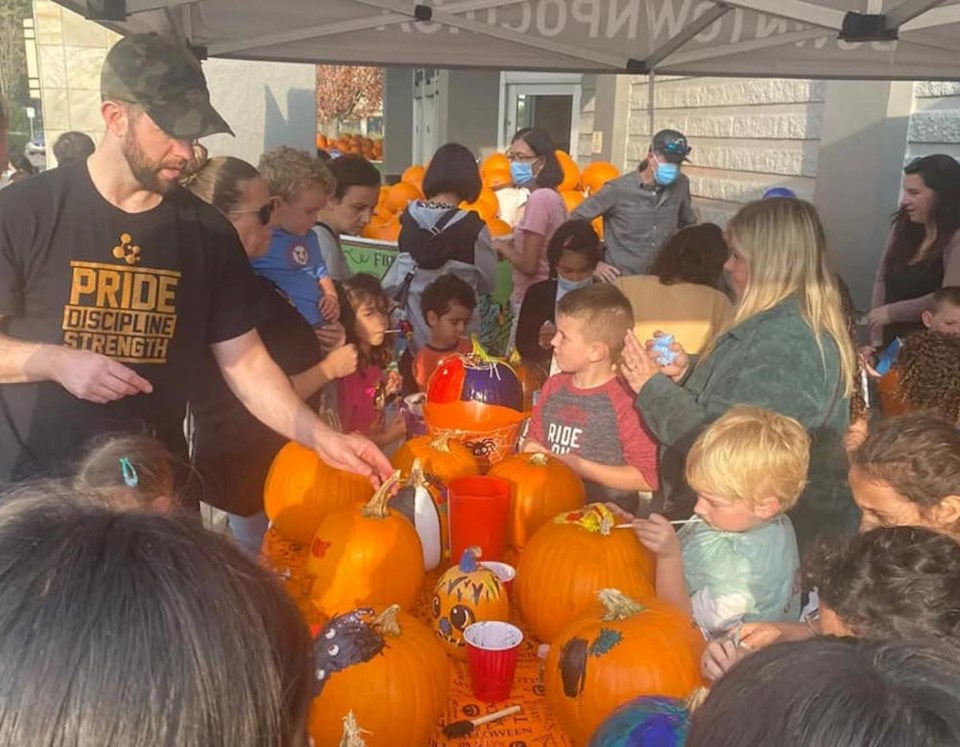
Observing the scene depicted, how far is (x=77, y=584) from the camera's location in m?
0.66

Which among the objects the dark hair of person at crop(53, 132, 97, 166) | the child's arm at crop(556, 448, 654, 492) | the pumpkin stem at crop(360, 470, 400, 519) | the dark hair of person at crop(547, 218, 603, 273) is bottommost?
the child's arm at crop(556, 448, 654, 492)

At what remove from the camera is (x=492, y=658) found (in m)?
1.58

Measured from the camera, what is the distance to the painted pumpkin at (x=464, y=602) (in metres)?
1.74

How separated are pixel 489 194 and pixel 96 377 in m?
→ 6.56

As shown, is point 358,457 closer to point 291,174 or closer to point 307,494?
point 307,494

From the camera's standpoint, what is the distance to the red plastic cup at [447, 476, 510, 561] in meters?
1.97

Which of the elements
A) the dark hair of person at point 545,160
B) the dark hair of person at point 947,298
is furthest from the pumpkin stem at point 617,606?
the dark hair of person at point 545,160

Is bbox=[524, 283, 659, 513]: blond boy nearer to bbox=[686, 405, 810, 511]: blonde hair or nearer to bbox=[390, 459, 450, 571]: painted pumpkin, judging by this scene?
bbox=[390, 459, 450, 571]: painted pumpkin

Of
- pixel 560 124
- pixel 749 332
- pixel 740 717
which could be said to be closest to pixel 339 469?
pixel 749 332

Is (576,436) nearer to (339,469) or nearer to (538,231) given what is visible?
(339,469)

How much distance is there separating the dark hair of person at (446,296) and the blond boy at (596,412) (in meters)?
1.21

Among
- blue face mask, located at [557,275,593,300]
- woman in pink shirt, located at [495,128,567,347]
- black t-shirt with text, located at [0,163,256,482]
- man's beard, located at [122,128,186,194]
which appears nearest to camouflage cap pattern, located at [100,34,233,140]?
man's beard, located at [122,128,186,194]

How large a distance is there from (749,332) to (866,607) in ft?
3.57

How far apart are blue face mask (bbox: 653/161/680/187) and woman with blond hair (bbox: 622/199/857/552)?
312 centimetres
